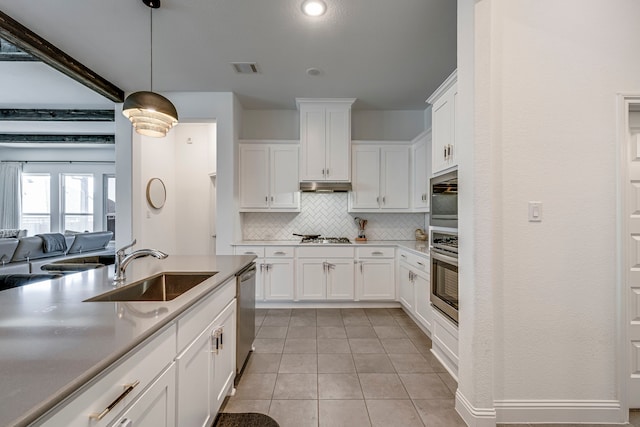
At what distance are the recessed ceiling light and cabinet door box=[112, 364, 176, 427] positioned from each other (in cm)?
252

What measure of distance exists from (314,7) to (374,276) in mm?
3059

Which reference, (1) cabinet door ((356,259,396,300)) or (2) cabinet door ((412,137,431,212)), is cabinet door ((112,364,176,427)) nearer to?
(1) cabinet door ((356,259,396,300))

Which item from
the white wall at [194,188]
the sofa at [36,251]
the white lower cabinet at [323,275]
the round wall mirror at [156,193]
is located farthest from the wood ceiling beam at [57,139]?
the white lower cabinet at [323,275]

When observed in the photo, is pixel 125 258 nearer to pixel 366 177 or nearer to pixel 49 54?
pixel 49 54

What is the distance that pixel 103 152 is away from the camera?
7.87 metres

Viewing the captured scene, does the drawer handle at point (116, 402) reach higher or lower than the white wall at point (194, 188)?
lower

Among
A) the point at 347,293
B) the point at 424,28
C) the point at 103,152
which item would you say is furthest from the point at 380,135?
the point at 103,152

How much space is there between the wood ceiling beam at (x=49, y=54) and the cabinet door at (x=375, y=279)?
385cm

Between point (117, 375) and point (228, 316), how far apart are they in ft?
3.68

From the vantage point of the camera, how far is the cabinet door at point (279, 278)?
3920 mm

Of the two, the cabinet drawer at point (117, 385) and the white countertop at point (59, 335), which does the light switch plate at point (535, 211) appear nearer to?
the white countertop at point (59, 335)

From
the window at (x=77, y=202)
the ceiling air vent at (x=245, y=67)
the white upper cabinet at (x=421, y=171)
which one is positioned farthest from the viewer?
the window at (x=77, y=202)

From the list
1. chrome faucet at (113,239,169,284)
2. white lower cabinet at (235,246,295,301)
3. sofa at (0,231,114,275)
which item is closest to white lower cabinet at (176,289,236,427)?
chrome faucet at (113,239,169,284)

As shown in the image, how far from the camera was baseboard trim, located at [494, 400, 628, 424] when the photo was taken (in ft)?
5.91
